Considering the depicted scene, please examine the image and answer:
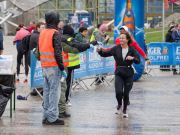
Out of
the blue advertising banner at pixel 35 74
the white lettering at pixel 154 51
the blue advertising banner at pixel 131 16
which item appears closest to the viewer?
the blue advertising banner at pixel 35 74

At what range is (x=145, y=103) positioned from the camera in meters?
14.2

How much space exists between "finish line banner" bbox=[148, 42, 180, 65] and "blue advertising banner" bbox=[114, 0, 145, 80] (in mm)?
3265

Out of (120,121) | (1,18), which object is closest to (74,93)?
(120,121)

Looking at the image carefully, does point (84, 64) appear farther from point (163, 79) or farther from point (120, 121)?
point (120, 121)

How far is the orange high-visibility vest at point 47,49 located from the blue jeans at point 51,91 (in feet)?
0.34

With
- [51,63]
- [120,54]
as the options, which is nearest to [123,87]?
[120,54]

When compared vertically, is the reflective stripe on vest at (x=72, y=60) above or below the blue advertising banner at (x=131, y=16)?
below

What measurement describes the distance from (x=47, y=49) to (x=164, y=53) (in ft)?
40.5

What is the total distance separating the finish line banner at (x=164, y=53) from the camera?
2234cm

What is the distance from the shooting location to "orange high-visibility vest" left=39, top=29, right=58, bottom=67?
10.6 m

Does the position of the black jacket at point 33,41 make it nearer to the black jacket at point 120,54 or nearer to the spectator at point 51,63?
the black jacket at point 120,54

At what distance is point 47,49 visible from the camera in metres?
10.7

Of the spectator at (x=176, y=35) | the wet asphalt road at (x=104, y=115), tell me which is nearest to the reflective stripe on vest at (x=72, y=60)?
the wet asphalt road at (x=104, y=115)

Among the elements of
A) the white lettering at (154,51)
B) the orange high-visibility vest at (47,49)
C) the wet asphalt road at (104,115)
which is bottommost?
the wet asphalt road at (104,115)
